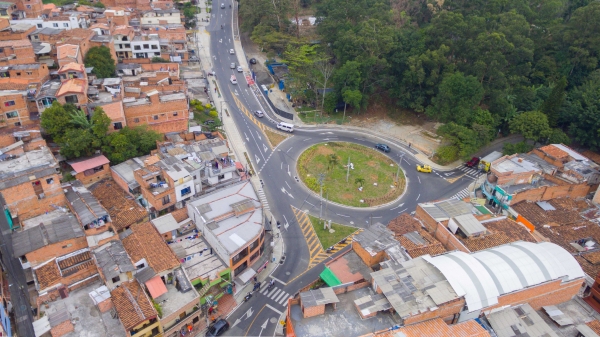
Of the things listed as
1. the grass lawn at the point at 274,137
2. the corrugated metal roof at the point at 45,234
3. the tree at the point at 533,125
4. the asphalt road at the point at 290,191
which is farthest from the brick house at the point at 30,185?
the tree at the point at 533,125

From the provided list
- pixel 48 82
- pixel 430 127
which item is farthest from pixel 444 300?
pixel 48 82

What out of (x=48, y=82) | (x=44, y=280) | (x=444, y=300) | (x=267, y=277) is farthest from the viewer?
(x=48, y=82)

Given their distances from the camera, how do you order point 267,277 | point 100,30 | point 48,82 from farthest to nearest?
point 100,30 → point 48,82 → point 267,277

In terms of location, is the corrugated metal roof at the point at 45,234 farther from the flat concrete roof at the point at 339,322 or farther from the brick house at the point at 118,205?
the flat concrete roof at the point at 339,322

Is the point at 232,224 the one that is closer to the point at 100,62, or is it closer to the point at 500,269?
the point at 500,269

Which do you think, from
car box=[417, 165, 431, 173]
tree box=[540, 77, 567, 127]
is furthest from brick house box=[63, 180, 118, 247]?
tree box=[540, 77, 567, 127]

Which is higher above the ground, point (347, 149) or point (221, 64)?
point (221, 64)

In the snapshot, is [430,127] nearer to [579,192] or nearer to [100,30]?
[579,192]

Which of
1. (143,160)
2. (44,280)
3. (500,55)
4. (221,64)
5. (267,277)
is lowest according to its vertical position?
(267,277)
